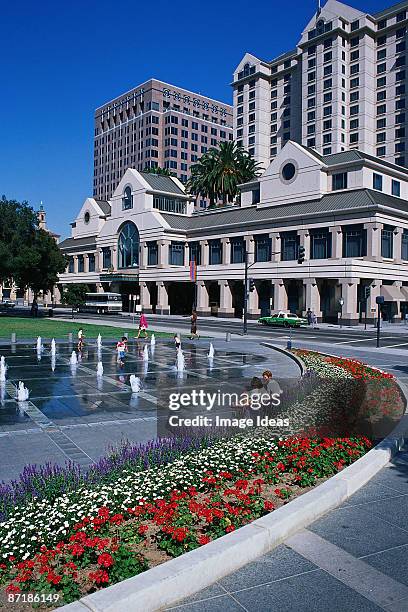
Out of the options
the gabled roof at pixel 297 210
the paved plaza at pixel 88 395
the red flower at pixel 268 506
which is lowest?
the paved plaza at pixel 88 395

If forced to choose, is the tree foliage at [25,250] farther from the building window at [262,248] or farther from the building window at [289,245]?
the building window at [289,245]

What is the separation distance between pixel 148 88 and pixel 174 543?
15847 centimetres

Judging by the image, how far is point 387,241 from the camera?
60.7 meters

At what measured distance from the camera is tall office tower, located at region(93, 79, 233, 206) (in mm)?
147625

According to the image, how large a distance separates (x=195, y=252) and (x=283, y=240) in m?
18.9

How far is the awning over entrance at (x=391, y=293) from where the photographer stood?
60656mm

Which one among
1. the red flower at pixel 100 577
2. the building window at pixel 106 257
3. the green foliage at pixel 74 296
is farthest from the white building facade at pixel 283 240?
the red flower at pixel 100 577

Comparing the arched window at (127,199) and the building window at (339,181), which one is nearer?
the building window at (339,181)

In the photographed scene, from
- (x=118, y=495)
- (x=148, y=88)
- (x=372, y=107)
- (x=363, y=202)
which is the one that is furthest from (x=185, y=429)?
(x=148, y=88)

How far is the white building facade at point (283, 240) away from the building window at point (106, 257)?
15.8ft

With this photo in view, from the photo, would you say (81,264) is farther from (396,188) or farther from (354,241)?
(396,188)

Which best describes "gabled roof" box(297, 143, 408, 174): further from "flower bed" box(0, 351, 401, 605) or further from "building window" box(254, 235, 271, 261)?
"flower bed" box(0, 351, 401, 605)

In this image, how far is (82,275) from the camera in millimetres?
104250

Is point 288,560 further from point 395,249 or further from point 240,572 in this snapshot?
point 395,249
